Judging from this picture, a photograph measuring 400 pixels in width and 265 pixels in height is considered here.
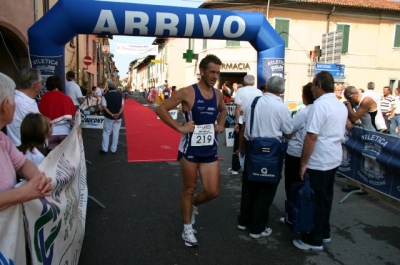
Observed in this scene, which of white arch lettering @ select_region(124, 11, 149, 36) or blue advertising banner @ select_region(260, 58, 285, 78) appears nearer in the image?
white arch lettering @ select_region(124, 11, 149, 36)

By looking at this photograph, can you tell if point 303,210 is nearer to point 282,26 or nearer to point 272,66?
point 272,66

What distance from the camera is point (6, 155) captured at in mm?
1923

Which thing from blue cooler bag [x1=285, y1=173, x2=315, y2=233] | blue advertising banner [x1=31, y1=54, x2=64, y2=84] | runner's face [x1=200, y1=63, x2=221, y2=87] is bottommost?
blue cooler bag [x1=285, y1=173, x2=315, y2=233]

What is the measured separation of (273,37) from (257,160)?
4.86 metres

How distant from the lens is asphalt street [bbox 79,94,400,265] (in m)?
3.34

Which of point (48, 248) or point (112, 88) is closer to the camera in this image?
point (48, 248)

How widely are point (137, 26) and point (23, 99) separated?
11.3ft

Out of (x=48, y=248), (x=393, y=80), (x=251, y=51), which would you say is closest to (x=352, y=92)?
(x=48, y=248)

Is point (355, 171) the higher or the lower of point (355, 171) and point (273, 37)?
the lower

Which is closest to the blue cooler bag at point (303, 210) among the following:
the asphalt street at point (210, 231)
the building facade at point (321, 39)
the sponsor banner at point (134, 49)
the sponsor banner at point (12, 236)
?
the asphalt street at point (210, 231)

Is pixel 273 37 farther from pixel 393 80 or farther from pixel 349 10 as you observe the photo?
pixel 393 80

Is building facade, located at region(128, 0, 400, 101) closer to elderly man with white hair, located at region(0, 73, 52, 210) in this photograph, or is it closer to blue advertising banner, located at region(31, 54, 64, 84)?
Answer: blue advertising banner, located at region(31, 54, 64, 84)

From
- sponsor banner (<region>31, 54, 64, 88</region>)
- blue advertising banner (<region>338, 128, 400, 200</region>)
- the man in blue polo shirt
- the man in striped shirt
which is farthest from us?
the man in striped shirt

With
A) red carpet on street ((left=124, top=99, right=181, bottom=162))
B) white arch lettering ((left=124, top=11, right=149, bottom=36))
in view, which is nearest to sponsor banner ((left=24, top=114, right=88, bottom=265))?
white arch lettering ((left=124, top=11, right=149, bottom=36))
